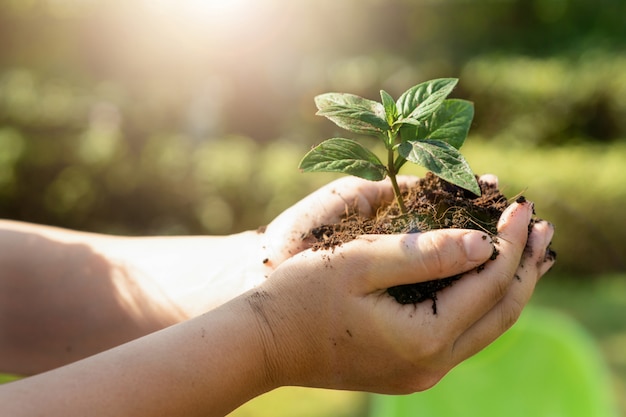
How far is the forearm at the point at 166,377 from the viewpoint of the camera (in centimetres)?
126

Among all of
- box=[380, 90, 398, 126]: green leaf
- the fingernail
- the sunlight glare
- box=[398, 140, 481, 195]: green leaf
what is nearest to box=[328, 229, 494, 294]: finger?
the fingernail

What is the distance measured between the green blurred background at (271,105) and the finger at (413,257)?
230 centimetres

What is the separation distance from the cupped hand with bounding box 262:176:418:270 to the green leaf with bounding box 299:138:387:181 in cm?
25

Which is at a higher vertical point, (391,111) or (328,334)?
(391,111)

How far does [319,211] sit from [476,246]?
0.56 meters

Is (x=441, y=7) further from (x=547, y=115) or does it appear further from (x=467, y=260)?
(x=467, y=260)

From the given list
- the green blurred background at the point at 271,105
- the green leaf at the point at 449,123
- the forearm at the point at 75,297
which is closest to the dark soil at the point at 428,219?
the green leaf at the point at 449,123

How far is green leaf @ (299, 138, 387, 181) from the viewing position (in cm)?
146

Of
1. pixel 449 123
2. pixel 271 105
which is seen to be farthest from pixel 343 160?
pixel 271 105

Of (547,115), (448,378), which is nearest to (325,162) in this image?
(448,378)

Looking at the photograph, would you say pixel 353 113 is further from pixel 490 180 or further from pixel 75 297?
pixel 75 297

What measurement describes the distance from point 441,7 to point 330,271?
9.80 metres

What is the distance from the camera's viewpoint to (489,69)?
7457 millimetres

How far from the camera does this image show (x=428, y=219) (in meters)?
1.59
